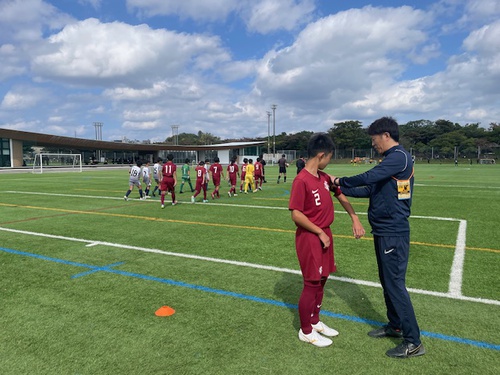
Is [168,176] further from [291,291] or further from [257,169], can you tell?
[291,291]

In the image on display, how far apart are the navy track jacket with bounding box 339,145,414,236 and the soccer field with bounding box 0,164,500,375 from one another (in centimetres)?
119

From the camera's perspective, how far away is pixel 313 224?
326 centimetres

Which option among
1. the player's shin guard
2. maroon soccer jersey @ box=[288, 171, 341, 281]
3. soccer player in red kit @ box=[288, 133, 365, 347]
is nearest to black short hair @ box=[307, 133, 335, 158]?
soccer player in red kit @ box=[288, 133, 365, 347]

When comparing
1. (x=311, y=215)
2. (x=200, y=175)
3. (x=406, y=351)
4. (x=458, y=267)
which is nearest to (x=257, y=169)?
(x=200, y=175)

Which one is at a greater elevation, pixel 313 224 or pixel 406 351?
pixel 313 224

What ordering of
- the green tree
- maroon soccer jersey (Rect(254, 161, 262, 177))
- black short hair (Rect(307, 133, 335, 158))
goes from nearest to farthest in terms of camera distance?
1. black short hair (Rect(307, 133, 335, 158))
2. maroon soccer jersey (Rect(254, 161, 262, 177))
3. the green tree

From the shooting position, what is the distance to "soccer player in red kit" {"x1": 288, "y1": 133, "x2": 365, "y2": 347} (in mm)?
3254

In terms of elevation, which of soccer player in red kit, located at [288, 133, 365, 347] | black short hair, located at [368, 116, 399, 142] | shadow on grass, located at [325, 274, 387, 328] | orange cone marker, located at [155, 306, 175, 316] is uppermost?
black short hair, located at [368, 116, 399, 142]

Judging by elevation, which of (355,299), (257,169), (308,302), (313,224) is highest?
(257,169)

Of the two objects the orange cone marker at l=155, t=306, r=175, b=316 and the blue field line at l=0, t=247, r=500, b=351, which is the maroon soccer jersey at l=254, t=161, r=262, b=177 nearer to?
the blue field line at l=0, t=247, r=500, b=351

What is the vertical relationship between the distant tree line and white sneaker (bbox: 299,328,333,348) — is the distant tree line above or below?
above

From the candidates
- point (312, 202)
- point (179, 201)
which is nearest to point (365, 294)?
point (312, 202)

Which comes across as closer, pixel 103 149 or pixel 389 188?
pixel 389 188

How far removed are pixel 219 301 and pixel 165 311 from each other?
0.68 metres
